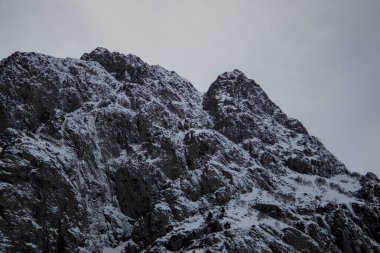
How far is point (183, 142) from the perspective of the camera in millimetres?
145625

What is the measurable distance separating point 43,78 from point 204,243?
3024 inches

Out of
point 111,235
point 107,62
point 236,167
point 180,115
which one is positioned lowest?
point 111,235

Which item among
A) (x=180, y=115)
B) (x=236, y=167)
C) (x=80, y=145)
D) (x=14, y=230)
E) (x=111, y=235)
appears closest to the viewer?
(x=14, y=230)

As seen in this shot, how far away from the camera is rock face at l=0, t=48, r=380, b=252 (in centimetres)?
10719

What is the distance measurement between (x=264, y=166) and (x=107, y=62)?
73723 millimetres

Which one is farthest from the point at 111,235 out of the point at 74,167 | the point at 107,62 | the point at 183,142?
the point at 107,62

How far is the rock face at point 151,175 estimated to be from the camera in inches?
4220

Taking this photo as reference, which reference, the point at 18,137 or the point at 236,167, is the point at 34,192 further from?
the point at 236,167

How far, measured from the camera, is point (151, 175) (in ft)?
426

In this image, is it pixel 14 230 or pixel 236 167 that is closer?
pixel 14 230

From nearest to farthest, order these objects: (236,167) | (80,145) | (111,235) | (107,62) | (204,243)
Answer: (204,243) < (111,235) < (80,145) < (236,167) < (107,62)

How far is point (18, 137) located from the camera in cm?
12162

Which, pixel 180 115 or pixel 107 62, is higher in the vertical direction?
pixel 107 62

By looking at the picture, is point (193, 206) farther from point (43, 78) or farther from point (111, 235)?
point (43, 78)
